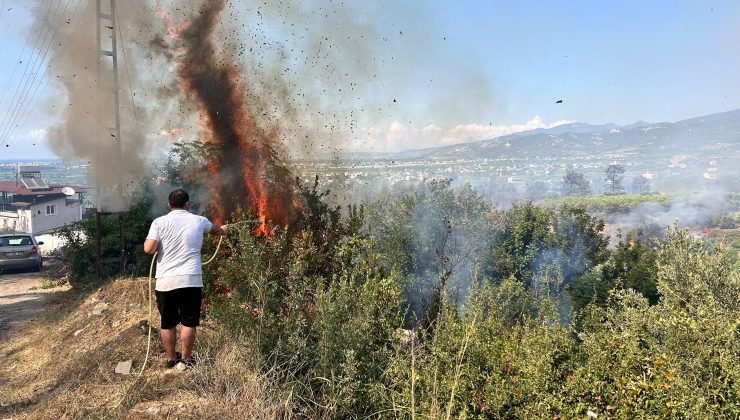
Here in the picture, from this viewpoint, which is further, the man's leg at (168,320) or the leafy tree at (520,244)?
the leafy tree at (520,244)

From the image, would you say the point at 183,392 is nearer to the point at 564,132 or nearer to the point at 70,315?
the point at 70,315

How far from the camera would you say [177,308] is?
4.94 m

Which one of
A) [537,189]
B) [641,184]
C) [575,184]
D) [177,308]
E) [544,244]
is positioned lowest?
[544,244]

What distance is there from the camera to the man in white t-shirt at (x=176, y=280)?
4.87m

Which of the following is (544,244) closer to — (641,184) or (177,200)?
(177,200)

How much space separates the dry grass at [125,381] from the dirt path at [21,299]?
2.65m

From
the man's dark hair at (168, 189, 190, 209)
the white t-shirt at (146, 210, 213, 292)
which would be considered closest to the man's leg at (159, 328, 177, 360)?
the white t-shirt at (146, 210, 213, 292)

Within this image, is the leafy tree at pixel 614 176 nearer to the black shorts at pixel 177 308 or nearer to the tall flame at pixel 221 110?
the tall flame at pixel 221 110

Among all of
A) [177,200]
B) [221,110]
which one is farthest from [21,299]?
[177,200]

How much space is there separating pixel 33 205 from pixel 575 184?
68.3 metres

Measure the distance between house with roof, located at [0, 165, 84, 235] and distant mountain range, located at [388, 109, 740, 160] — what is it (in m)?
56.9

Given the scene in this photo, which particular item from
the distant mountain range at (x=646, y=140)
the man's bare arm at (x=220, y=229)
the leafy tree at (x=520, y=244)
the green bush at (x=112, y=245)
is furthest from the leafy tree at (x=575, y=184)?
the man's bare arm at (x=220, y=229)

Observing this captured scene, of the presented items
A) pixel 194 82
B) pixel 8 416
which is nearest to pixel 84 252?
pixel 194 82

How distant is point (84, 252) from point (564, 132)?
69.5 metres
